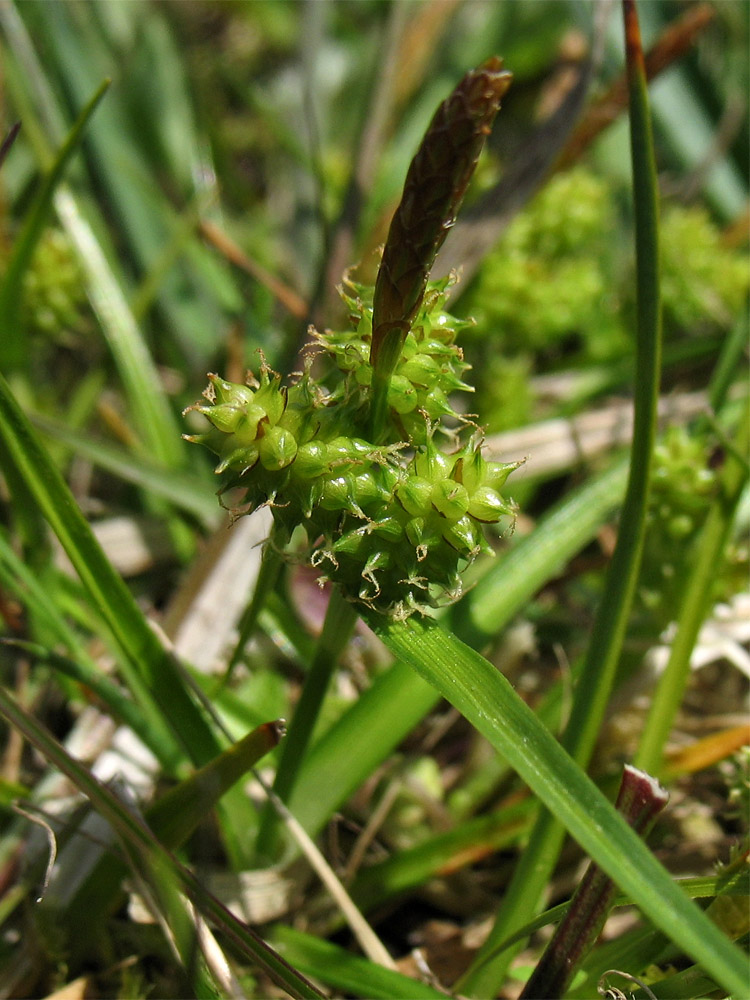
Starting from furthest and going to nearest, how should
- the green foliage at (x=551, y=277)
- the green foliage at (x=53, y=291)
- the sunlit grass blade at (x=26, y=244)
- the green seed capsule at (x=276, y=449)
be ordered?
the green foliage at (x=551, y=277), the green foliage at (x=53, y=291), the sunlit grass blade at (x=26, y=244), the green seed capsule at (x=276, y=449)

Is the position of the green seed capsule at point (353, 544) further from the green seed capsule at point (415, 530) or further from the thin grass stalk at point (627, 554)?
the thin grass stalk at point (627, 554)

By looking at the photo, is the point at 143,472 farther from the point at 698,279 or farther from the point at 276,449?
the point at 698,279

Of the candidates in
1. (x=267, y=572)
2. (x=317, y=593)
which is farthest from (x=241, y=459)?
(x=317, y=593)

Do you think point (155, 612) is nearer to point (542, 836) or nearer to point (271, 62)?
point (542, 836)

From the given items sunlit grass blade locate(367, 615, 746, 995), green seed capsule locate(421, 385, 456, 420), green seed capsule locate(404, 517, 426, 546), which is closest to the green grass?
sunlit grass blade locate(367, 615, 746, 995)

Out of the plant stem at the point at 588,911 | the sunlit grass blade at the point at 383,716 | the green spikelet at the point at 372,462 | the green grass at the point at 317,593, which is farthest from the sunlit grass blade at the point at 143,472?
the plant stem at the point at 588,911

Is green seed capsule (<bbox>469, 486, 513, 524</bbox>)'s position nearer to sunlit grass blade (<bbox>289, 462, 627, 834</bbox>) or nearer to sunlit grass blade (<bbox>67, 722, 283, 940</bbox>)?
sunlit grass blade (<bbox>67, 722, 283, 940</bbox>)

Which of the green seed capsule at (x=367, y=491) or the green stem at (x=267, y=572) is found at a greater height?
the green seed capsule at (x=367, y=491)
